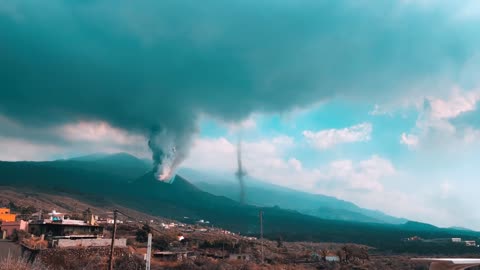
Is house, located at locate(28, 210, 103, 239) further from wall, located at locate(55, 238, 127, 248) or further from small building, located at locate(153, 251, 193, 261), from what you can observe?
small building, located at locate(153, 251, 193, 261)

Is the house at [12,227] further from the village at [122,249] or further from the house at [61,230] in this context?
the house at [61,230]

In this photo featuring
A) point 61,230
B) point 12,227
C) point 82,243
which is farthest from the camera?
point 12,227

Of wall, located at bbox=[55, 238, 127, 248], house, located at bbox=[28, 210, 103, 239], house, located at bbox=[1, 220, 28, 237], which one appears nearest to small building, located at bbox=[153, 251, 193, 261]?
wall, located at bbox=[55, 238, 127, 248]

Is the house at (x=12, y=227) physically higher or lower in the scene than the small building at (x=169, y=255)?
higher

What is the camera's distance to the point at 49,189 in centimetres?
15262

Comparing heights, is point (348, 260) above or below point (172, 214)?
below

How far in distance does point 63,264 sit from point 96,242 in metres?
7.28

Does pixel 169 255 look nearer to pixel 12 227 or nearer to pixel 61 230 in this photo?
pixel 61 230

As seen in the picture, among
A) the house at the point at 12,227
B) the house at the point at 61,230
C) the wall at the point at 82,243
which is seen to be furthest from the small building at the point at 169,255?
the house at the point at 12,227

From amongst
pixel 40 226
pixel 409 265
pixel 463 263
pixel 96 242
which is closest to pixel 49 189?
pixel 40 226

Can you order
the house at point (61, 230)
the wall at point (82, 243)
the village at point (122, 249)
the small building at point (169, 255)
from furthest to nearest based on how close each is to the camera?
1. the house at point (61, 230)
2. the small building at point (169, 255)
3. the wall at point (82, 243)
4. the village at point (122, 249)

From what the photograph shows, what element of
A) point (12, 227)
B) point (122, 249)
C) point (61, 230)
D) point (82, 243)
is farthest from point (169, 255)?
point (12, 227)

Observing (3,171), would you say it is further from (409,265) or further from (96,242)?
(409,265)

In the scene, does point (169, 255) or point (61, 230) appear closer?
point (61, 230)
